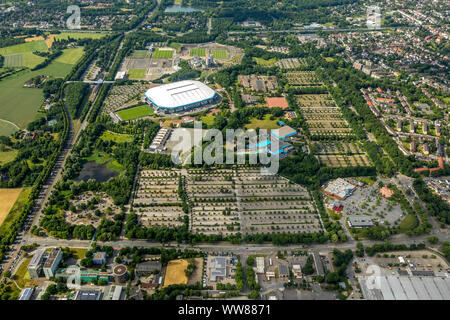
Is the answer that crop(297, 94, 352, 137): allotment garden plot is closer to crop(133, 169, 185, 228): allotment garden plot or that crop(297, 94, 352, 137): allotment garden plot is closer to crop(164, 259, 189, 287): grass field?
crop(133, 169, 185, 228): allotment garden plot

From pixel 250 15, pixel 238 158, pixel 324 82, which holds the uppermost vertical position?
pixel 250 15

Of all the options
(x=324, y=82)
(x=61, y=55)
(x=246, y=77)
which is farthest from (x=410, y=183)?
(x=61, y=55)

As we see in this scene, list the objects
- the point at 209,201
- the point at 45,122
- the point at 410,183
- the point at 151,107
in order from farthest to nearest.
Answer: the point at 151,107
the point at 45,122
the point at 410,183
the point at 209,201

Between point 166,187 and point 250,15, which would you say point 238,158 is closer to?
point 166,187

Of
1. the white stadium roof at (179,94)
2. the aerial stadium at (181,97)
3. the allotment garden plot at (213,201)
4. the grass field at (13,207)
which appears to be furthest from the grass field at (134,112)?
the grass field at (13,207)

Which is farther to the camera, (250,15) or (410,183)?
(250,15)

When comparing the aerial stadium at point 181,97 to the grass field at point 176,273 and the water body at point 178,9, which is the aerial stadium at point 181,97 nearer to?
the grass field at point 176,273

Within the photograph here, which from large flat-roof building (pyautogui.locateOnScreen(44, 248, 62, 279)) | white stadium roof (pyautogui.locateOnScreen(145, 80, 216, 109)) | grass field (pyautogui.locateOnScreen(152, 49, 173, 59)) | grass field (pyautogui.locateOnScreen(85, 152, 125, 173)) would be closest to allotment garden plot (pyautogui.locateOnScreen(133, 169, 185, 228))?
grass field (pyautogui.locateOnScreen(85, 152, 125, 173))
